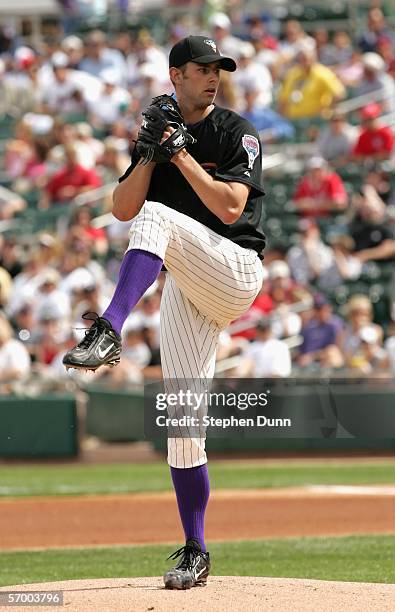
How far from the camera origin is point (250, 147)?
472cm

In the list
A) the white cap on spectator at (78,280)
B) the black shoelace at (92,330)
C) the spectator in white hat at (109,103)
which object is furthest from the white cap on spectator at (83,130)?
the black shoelace at (92,330)

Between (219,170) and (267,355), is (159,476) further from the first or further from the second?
(219,170)

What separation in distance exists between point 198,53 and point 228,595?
2017 mm

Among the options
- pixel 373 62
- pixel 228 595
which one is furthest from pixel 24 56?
pixel 228 595

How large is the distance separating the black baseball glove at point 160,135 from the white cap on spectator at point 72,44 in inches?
504

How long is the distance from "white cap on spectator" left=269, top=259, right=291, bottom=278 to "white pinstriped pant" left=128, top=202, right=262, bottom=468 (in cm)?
750

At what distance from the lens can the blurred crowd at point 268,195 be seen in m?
12.2

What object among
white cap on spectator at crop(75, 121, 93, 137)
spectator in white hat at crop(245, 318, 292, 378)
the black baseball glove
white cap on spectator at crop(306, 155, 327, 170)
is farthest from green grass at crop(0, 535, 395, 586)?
white cap on spectator at crop(75, 121, 93, 137)

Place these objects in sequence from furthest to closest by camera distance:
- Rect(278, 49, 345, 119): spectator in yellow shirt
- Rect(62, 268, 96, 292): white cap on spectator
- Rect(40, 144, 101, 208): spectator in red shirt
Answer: Rect(40, 144, 101, 208): spectator in red shirt, Rect(278, 49, 345, 119): spectator in yellow shirt, Rect(62, 268, 96, 292): white cap on spectator

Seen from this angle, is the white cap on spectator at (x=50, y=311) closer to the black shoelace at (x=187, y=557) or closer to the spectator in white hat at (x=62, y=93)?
the spectator in white hat at (x=62, y=93)

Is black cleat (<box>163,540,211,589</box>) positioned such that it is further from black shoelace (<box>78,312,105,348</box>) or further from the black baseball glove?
the black baseball glove

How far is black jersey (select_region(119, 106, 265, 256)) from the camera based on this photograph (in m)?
4.72

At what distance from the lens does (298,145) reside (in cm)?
1473

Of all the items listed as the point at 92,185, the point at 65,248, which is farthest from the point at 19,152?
the point at 65,248
